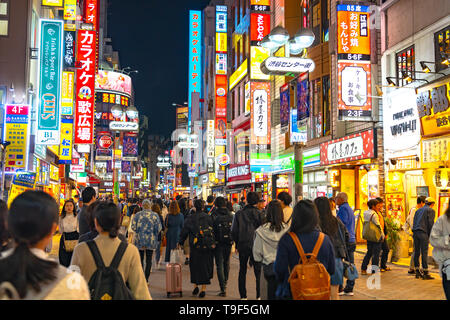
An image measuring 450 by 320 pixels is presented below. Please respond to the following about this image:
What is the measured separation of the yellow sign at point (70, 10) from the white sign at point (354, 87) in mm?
15909

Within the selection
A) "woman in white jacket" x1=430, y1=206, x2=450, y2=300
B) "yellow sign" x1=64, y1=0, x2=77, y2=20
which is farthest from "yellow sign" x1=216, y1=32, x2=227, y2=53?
"woman in white jacket" x1=430, y1=206, x2=450, y2=300

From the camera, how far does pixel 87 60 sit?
25797 mm

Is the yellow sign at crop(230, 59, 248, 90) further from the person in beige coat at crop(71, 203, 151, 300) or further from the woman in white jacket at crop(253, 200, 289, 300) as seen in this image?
the person in beige coat at crop(71, 203, 151, 300)

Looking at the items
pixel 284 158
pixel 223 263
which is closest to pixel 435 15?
pixel 223 263

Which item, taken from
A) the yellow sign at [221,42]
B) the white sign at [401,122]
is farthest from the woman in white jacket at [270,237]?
the yellow sign at [221,42]

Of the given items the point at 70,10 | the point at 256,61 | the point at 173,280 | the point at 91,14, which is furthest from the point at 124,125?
the point at 173,280

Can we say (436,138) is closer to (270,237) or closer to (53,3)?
(270,237)

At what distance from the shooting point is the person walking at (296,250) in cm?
471

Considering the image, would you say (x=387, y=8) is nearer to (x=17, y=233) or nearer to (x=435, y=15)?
(x=435, y=15)

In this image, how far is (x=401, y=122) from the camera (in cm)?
1662

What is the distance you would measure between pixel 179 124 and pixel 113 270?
11257cm

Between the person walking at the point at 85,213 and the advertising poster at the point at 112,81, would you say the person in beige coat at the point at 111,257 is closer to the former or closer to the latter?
the person walking at the point at 85,213

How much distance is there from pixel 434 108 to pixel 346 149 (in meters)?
5.67

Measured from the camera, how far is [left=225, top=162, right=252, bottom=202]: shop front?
37094 millimetres
